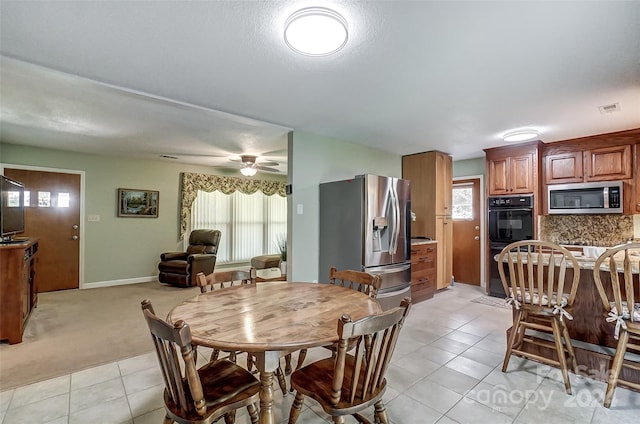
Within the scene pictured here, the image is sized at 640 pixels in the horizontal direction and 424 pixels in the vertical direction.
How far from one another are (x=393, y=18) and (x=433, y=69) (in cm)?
73

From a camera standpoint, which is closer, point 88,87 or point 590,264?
point 590,264

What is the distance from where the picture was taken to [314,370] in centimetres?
154

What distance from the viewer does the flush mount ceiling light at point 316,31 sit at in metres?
1.57

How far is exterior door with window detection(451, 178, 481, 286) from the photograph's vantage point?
5.46 m

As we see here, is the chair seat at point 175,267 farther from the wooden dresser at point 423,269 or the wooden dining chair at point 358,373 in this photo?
the wooden dining chair at point 358,373

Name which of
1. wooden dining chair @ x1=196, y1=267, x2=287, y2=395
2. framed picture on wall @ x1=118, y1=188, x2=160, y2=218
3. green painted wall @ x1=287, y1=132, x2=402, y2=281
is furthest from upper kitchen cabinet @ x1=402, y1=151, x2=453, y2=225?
framed picture on wall @ x1=118, y1=188, x2=160, y2=218

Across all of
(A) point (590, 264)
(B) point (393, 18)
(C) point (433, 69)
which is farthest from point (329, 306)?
(A) point (590, 264)

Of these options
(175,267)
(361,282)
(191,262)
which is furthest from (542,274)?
(175,267)

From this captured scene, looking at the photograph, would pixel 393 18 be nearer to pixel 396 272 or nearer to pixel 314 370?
pixel 314 370

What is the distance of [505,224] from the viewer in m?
4.50

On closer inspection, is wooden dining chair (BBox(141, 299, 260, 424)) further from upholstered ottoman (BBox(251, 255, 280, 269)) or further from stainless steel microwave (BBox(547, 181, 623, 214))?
stainless steel microwave (BBox(547, 181, 623, 214))

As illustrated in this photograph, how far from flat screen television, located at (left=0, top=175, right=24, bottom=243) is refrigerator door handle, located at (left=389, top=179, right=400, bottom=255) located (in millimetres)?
4233

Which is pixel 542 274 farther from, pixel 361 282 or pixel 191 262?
pixel 191 262

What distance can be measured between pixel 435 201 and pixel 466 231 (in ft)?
4.26
